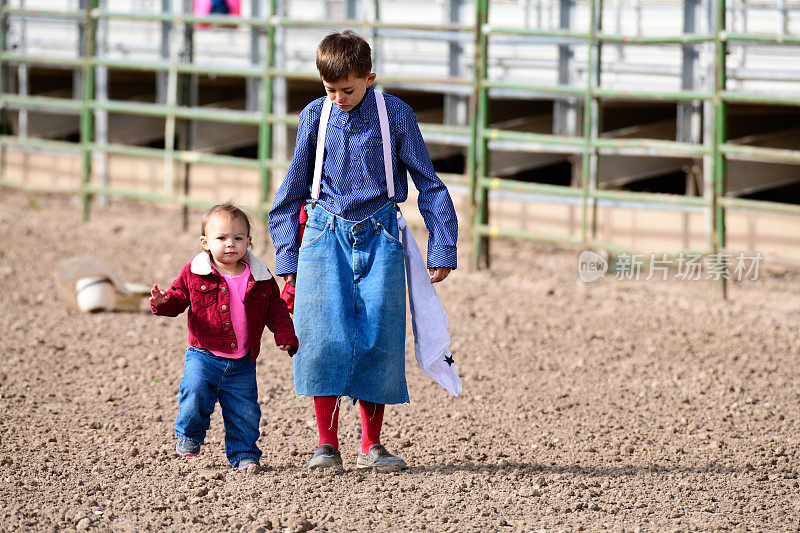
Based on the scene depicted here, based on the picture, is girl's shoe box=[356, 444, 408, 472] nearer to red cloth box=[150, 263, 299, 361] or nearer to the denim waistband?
red cloth box=[150, 263, 299, 361]

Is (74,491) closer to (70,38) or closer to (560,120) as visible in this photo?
(560,120)

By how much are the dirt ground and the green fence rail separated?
0.59 meters

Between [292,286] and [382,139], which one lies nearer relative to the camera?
[382,139]

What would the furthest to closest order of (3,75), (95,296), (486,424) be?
1. (3,75)
2. (95,296)
3. (486,424)

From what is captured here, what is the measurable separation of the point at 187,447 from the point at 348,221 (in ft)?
2.97

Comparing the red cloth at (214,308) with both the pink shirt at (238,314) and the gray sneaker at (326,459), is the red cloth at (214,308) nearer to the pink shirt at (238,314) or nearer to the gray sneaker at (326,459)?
the pink shirt at (238,314)

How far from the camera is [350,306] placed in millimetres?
3506

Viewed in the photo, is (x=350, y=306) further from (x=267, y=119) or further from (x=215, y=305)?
(x=267, y=119)

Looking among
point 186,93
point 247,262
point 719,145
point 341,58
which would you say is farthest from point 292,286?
point 186,93

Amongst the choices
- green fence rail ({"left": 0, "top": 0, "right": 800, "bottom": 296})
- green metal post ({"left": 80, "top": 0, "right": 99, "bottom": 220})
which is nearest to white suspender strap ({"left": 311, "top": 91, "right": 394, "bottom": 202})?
green fence rail ({"left": 0, "top": 0, "right": 800, "bottom": 296})

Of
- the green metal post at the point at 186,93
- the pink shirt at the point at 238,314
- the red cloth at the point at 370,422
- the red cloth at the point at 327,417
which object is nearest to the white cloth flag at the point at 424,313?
the red cloth at the point at 370,422

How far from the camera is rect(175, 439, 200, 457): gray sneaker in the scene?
355 centimetres

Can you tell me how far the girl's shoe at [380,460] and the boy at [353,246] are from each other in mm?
103

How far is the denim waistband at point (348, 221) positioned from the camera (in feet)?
11.4
